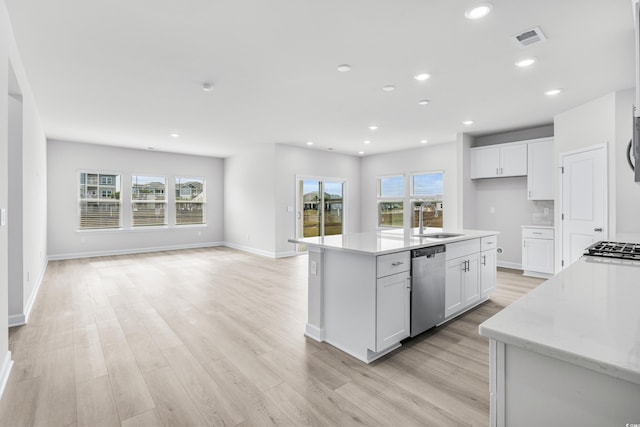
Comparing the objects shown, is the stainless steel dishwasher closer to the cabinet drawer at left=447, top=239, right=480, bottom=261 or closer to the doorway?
the cabinet drawer at left=447, top=239, right=480, bottom=261

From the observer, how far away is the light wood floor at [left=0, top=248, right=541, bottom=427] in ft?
6.19

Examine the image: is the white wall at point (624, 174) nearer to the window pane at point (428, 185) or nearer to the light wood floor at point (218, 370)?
the light wood floor at point (218, 370)

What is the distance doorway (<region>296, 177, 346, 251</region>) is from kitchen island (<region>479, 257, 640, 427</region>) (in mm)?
6801

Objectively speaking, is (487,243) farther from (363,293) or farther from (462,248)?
(363,293)

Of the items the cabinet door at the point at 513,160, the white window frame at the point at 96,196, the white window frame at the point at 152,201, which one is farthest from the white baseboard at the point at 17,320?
the cabinet door at the point at 513,160

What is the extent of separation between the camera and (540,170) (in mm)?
→ 5492

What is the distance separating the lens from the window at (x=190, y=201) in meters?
8.61

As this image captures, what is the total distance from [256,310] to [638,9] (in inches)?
148

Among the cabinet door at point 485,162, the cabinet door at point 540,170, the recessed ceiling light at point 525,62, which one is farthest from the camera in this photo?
the cabinet door at point 485,162

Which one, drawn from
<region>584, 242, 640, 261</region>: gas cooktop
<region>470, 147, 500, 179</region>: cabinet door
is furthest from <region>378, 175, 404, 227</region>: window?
<region>584, 242, 640, 261</region>: gas cooktop

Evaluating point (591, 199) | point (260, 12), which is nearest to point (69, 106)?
point (260, 12)

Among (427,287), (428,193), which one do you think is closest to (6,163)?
(427,287)

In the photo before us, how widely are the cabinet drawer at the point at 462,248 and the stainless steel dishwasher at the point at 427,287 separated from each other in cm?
18

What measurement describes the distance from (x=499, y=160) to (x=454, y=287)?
3771 millimetres
